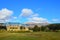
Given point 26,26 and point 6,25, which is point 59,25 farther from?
point 6,25

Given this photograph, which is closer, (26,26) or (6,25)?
(6,25)

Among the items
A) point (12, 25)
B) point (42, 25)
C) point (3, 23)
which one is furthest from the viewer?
point (42, 25)

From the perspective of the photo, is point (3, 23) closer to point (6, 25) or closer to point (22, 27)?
point (6, 25)

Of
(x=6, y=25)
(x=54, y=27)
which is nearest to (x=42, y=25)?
(x=54, y=27)

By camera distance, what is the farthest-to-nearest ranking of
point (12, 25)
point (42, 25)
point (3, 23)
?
1. point (42, 25)
2. point (12, 25)
3. point (3, 23)

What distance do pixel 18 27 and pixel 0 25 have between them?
38.3 ft

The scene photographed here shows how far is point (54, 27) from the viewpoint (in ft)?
378

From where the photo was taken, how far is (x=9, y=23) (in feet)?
337

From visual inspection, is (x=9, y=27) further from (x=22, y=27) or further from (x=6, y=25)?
(x=22, y=27)

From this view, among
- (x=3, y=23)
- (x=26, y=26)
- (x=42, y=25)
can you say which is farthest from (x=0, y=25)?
(x=42, y=25)

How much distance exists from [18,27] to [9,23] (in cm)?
650

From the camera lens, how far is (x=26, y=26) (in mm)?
110438

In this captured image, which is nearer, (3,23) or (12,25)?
(3,23)

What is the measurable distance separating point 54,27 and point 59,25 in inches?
156
